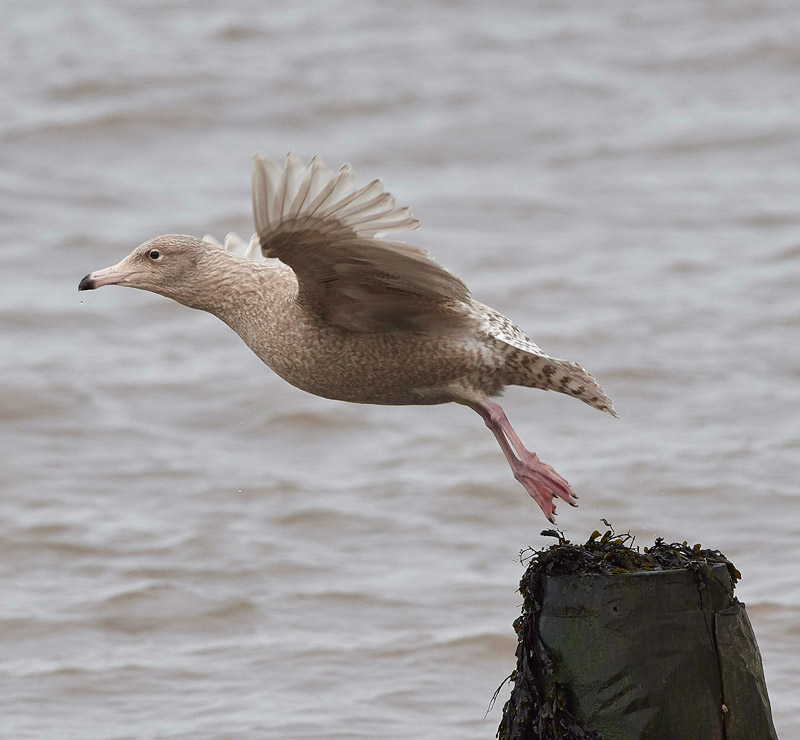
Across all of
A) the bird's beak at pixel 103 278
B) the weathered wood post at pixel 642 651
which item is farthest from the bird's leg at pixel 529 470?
the bird's beak at pixel 103 278

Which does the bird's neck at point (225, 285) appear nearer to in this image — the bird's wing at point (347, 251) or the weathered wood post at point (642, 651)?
the bird's wing at point (347, 251)

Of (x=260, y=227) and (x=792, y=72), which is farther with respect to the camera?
(x=792, y=72)

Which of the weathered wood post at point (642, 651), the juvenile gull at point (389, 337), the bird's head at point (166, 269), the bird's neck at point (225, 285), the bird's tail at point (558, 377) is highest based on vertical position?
the bird's head at point (166, 269)

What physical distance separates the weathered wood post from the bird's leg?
2.65ft

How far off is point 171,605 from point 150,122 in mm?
9223

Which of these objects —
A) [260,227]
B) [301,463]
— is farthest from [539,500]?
[301,463]

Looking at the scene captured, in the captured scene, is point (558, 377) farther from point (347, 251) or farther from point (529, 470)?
point (347, 251)

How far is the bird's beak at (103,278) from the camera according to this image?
5.36 m

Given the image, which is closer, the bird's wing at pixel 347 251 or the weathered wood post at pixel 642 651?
the weathered wood post at pixel 642 651

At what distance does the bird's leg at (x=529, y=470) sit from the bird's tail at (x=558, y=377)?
135 millimetres

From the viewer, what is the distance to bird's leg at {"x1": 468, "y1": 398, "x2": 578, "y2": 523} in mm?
5016

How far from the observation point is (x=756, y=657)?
422 centimetres

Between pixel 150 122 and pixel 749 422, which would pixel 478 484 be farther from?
pixel 150 122

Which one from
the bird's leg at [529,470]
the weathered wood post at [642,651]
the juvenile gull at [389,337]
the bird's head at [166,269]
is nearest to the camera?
the weathered wood post at [642,651]
